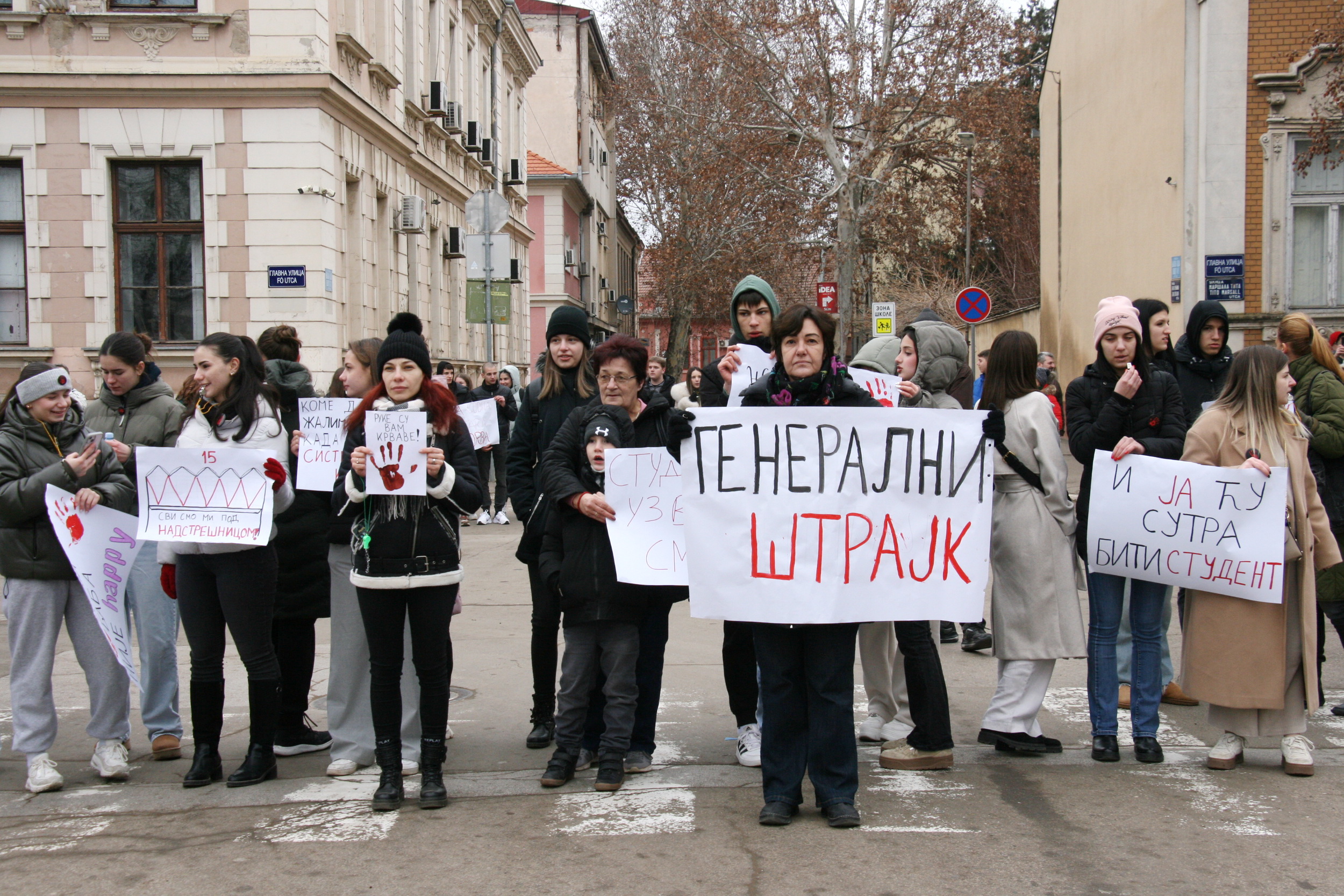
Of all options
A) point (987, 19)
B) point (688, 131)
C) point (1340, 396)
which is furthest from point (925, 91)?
point (1340, 396)

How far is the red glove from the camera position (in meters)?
5.48

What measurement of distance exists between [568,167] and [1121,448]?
149 ft

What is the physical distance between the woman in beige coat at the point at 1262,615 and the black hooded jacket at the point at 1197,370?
6.48 ft

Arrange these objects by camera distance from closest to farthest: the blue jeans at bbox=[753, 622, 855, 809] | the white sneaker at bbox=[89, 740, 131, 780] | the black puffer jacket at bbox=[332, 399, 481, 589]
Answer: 1. the blue jeans at bbox=[753, 622, 855, 809]
2. the black puffer jacket at bbox=[332, 399, 481, 589]
3. the white sneaker at bbox=[89, 740, 131, 780]

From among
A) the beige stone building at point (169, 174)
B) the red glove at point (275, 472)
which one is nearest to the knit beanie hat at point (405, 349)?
the red glove at point (275, 472)

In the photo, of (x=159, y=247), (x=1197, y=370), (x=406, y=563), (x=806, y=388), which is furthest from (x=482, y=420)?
(x=806, y=388)

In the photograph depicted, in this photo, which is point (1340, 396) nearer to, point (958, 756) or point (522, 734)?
point (958, 756)

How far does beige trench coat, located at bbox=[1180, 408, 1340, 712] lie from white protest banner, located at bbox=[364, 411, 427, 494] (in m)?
3.44

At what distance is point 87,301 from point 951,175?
84.6 feet

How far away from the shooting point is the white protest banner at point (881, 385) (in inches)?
234

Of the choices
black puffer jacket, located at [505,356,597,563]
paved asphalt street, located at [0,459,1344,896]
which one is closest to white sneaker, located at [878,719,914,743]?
paved asphalt street, located at [0,459,1344,896]

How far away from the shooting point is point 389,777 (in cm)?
508

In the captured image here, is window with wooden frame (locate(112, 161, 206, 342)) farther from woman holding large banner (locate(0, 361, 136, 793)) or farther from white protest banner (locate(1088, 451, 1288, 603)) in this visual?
white protest banner (locate(1088, 451, 1288, 603))

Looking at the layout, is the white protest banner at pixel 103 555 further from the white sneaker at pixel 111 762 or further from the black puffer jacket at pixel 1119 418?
the black puffer jacket at pixel 1119 418
